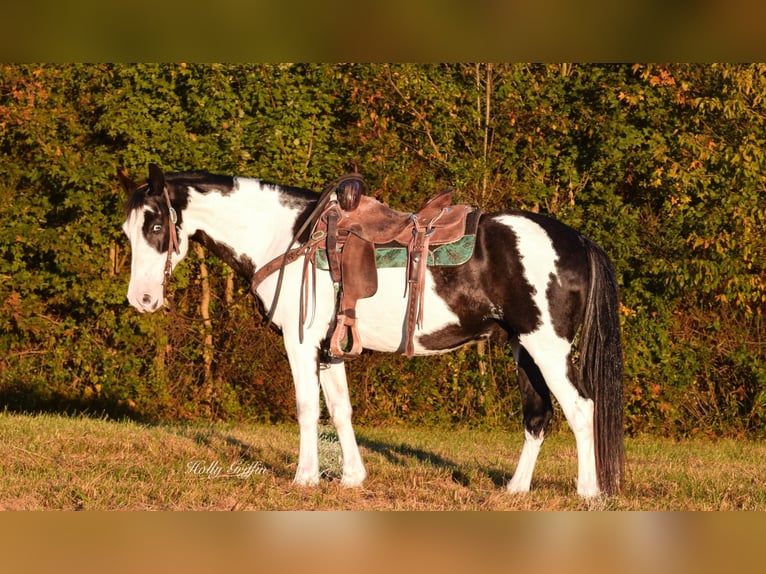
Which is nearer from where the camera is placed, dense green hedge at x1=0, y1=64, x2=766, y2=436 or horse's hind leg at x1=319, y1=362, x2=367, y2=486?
horse's hind leg at x1=319, y1=362, x2=367, y2=486

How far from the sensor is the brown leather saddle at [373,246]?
6.45 m

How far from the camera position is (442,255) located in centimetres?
646

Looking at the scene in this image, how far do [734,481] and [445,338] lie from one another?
3.07 meters

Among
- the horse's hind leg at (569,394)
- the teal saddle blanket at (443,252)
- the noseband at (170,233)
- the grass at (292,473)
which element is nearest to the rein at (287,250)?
the noseband at (170,233)

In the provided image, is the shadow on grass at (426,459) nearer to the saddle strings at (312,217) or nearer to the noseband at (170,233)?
the saddle strings at (312,217)

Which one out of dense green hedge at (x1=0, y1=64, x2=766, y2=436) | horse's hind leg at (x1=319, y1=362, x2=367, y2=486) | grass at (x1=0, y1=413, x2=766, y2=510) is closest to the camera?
grass at (x1=0, y1=413, x2=766, y2=510)

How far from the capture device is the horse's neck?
22.9ft

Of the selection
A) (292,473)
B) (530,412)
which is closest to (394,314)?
(530,412)

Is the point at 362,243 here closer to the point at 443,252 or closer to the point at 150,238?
the point at 443,252

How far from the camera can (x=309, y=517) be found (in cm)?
503

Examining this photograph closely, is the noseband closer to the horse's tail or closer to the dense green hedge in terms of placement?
the horse's tail

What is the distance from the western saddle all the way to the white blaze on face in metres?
0.92

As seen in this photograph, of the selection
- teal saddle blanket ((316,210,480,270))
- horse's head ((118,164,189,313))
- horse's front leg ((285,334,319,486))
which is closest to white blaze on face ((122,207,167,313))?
horse's head ((118,164,189,313))
